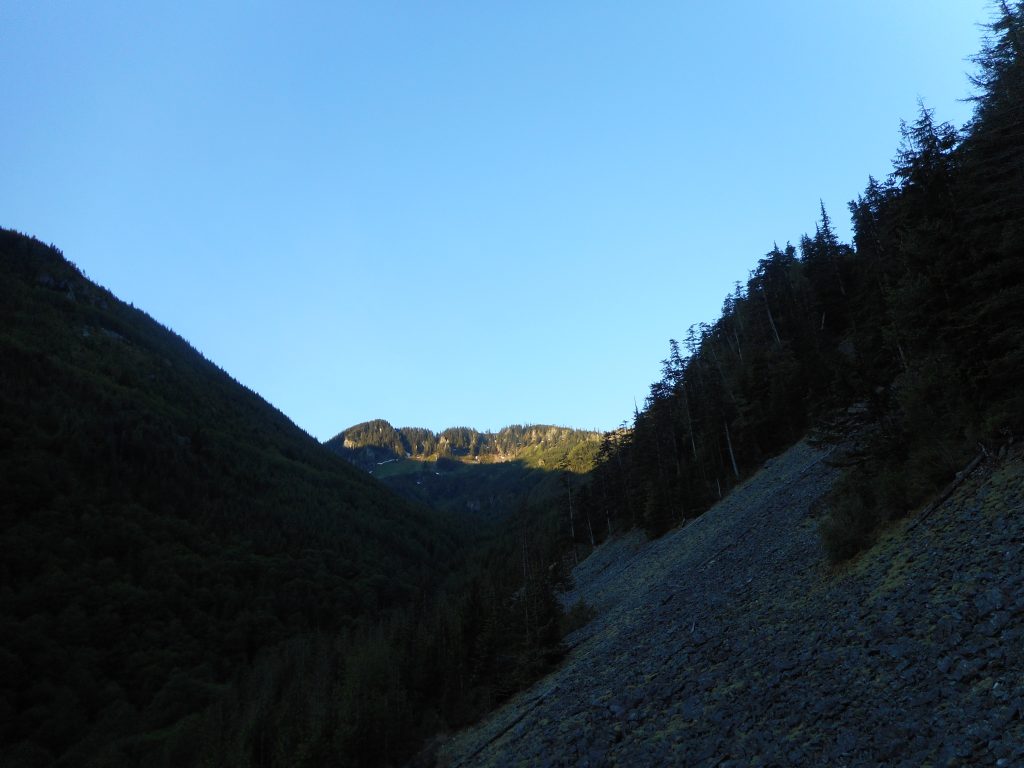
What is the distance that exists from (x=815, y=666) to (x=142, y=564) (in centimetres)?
13472

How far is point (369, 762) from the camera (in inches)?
1649

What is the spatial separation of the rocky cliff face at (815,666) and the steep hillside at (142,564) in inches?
1294

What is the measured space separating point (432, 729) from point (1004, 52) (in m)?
57.9

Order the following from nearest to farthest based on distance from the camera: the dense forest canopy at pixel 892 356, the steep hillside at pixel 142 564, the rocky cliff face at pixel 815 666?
the rocky cliff face at pixel 815 666 < the dense forest canopy at pixel 892 356 < the steep hillside at pixel 142 564

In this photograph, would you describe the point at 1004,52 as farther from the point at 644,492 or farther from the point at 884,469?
the point at 644,492

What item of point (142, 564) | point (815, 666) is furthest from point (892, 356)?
point (142, 564)

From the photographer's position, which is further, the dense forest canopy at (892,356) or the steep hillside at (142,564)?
the steep hillside at (142,564)

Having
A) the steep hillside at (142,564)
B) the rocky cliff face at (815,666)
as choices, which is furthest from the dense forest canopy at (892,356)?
the steep hillside at (142,564)

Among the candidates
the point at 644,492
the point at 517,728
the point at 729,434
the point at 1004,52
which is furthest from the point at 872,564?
the point at 644,492

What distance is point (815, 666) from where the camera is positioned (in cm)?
1524

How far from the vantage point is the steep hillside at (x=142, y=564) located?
81750 millimetres

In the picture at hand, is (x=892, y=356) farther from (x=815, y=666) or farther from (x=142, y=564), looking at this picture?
(x=142, y=564)

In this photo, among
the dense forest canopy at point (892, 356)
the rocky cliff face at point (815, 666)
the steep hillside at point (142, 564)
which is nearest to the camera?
the rocky cliff face at point (815, 666)

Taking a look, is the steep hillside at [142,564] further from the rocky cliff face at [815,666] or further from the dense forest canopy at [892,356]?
the dense forest canopy at [892,356]
